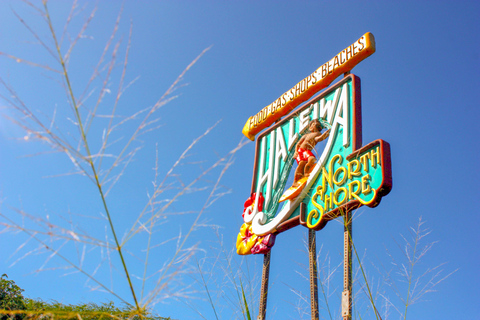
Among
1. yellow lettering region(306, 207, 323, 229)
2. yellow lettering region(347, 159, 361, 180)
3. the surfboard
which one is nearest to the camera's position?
yellow lettering region(347, 159, 361, 180)

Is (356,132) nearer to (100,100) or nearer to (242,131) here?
(242,131)

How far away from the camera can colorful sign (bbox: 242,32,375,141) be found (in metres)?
6.02

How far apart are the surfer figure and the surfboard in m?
0.08

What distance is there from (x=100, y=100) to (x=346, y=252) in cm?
410

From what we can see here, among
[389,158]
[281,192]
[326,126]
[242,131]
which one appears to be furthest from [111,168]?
[242,131]

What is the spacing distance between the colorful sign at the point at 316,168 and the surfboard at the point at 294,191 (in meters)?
0.02

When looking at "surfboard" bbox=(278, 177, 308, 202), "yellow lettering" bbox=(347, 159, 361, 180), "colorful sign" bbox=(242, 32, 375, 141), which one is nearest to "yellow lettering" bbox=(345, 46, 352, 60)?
"colorful sign" bbox=(242, 32, 375, 141)

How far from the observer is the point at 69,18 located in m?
0.99

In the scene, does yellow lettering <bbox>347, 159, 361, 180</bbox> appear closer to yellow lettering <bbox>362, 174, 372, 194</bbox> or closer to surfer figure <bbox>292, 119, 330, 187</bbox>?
yellow lettering <bbox>362, 174, 372, 194</bbox>

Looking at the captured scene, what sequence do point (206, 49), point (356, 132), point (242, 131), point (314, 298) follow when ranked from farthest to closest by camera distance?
point (242, 131) → point (356, 132) → point (314, 298) → point (206, 49)

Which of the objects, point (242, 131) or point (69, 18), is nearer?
point (69, 18)

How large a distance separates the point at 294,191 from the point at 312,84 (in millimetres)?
1953

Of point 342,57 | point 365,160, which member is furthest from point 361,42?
point 365,160

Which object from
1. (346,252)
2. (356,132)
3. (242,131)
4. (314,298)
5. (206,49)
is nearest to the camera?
(206,49)
